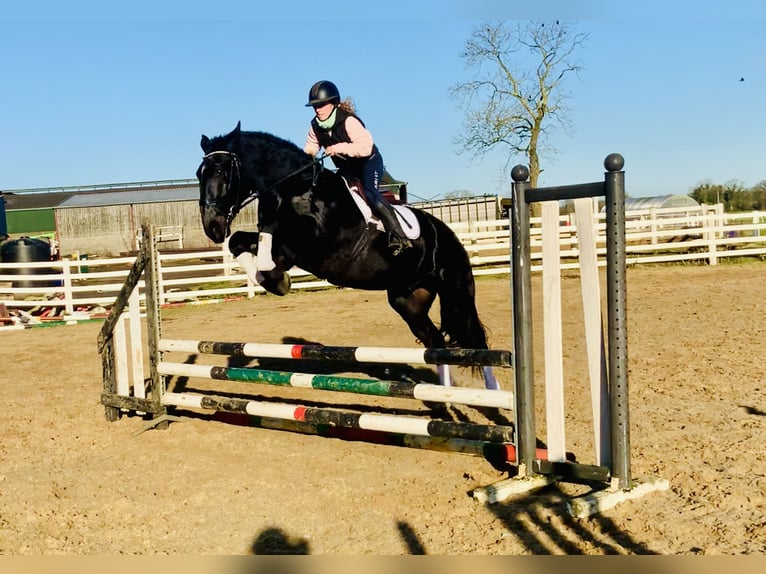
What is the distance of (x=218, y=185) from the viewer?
15.1ft

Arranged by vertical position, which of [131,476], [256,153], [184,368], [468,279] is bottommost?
[131,476]

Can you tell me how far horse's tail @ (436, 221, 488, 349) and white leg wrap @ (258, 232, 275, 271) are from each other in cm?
160

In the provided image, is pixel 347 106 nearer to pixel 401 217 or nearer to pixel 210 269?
pixel 401 217

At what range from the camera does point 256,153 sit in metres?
4.90

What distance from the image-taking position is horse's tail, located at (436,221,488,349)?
5.73 metres

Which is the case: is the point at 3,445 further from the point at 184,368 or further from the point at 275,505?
the point at 275,505

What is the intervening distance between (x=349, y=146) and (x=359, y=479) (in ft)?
7.26

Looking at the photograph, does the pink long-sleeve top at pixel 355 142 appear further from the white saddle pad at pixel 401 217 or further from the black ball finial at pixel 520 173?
the black ball finial at pixel 520 173

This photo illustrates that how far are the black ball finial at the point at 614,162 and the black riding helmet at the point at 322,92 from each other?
204 cm

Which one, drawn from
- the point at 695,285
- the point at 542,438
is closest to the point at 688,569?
the point at 542,438

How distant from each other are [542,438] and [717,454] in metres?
1.09

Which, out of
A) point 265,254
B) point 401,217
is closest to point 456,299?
point 401,217

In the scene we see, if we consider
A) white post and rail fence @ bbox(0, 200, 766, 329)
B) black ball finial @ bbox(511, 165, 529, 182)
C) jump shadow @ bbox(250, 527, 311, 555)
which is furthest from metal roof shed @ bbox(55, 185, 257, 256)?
jump shadow @ bbox(250, 527, 311, 555)

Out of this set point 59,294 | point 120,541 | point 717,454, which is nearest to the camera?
point 120,541
